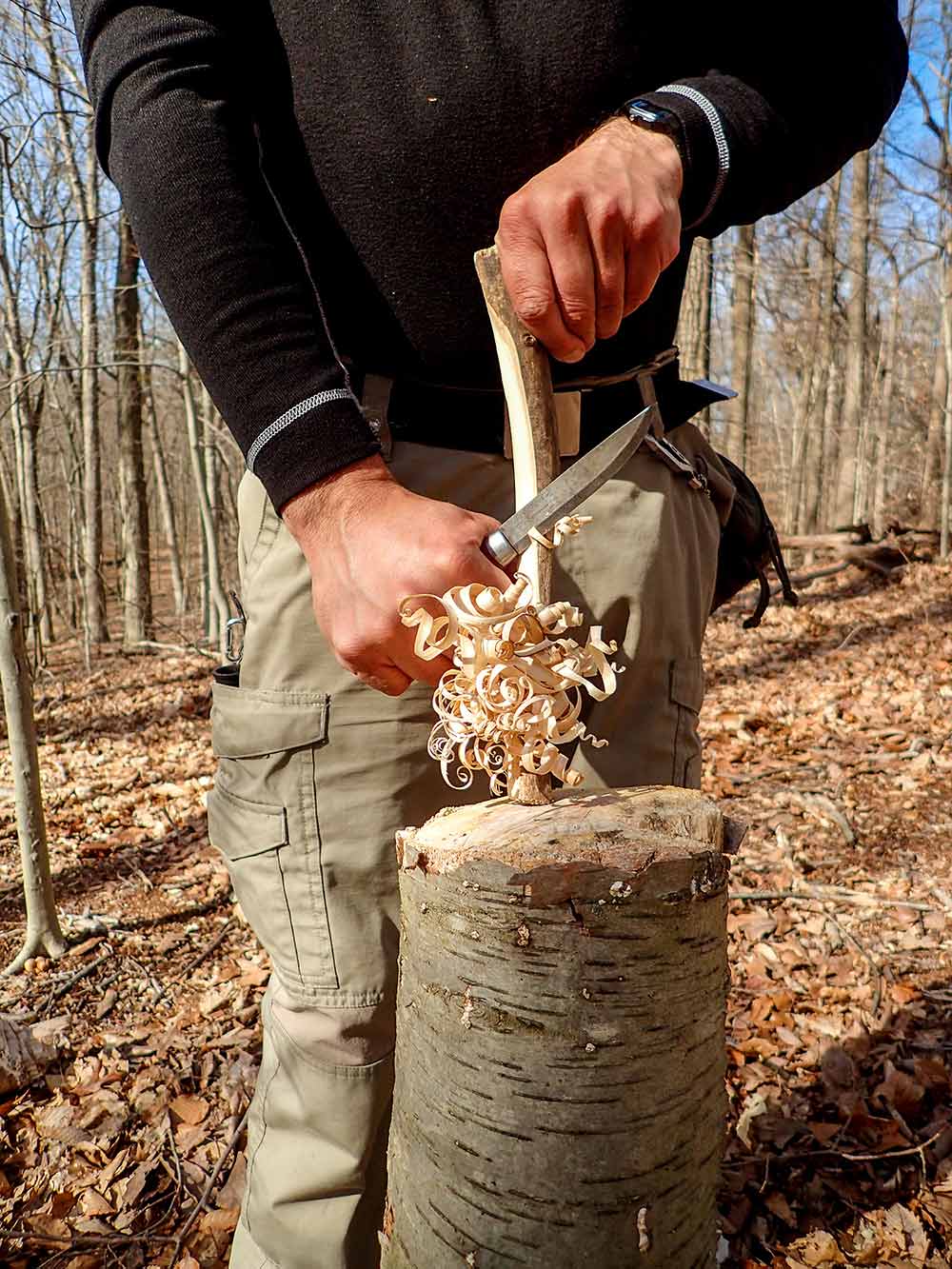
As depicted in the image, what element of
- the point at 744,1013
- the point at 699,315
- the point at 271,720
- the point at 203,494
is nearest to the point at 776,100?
the point at 271,720

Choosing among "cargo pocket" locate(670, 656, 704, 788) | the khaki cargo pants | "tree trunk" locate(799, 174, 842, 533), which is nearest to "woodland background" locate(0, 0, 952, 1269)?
the khaki cargo pants

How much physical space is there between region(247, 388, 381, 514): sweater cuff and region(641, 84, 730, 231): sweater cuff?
697 millimetres

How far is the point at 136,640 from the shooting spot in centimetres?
1185

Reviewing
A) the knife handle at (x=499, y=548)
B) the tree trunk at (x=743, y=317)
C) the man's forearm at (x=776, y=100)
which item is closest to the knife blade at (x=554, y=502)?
the knife handle at (x=499, y=548)

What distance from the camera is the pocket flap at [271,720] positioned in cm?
161

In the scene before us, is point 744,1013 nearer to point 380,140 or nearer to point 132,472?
point 380,140

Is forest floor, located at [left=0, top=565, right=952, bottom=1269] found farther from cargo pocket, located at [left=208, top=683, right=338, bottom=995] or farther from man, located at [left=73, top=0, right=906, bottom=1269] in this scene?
cargo pocket, located at [left=208, top=683, right=338, bottom=995]

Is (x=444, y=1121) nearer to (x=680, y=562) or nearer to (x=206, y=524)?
(x=680, y=562)

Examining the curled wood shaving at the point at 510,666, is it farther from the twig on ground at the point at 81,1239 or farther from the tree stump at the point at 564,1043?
the twig on ground at the point at 81,1239

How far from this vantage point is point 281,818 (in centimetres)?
165

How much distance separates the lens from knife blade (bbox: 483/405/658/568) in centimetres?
126

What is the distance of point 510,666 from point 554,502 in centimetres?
26

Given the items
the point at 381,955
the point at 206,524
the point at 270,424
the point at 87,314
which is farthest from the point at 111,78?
the point at 87,314

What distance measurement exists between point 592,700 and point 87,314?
10102 mm
